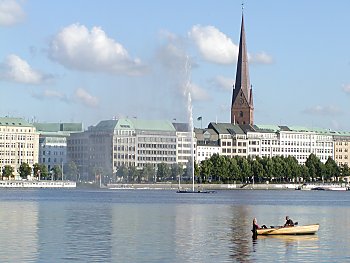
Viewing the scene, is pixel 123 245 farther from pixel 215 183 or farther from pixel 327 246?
pixel 215 183

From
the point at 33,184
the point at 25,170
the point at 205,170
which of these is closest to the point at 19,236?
the point at 33,184

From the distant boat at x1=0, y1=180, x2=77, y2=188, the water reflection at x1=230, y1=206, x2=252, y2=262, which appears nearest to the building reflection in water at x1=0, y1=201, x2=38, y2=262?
the water reflection at x1=230, y1=206, x2=252, y2=262

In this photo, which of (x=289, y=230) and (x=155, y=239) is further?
(x=289, y=230)

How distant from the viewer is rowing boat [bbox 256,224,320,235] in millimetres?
59125

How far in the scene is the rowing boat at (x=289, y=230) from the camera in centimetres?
5912

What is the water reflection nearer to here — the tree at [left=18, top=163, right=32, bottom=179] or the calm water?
the calm water

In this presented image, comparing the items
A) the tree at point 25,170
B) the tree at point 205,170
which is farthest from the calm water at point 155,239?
the tree at point 25,170

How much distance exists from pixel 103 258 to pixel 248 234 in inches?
644

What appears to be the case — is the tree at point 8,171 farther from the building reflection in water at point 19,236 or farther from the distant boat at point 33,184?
the building reflection in water at point 19,236

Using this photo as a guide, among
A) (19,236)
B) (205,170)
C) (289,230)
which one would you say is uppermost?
(205,170)

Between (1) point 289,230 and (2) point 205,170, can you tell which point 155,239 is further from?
(2) point 205,170

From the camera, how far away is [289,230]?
59875 millimetres

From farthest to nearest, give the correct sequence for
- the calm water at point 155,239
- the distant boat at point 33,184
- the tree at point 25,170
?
1. the tree at point 25,170
2. the distant boat at point 33,184
3. the calm water at point 155,239

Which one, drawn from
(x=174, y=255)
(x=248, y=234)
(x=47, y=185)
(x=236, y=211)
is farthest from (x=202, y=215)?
(x=47, y=185)
